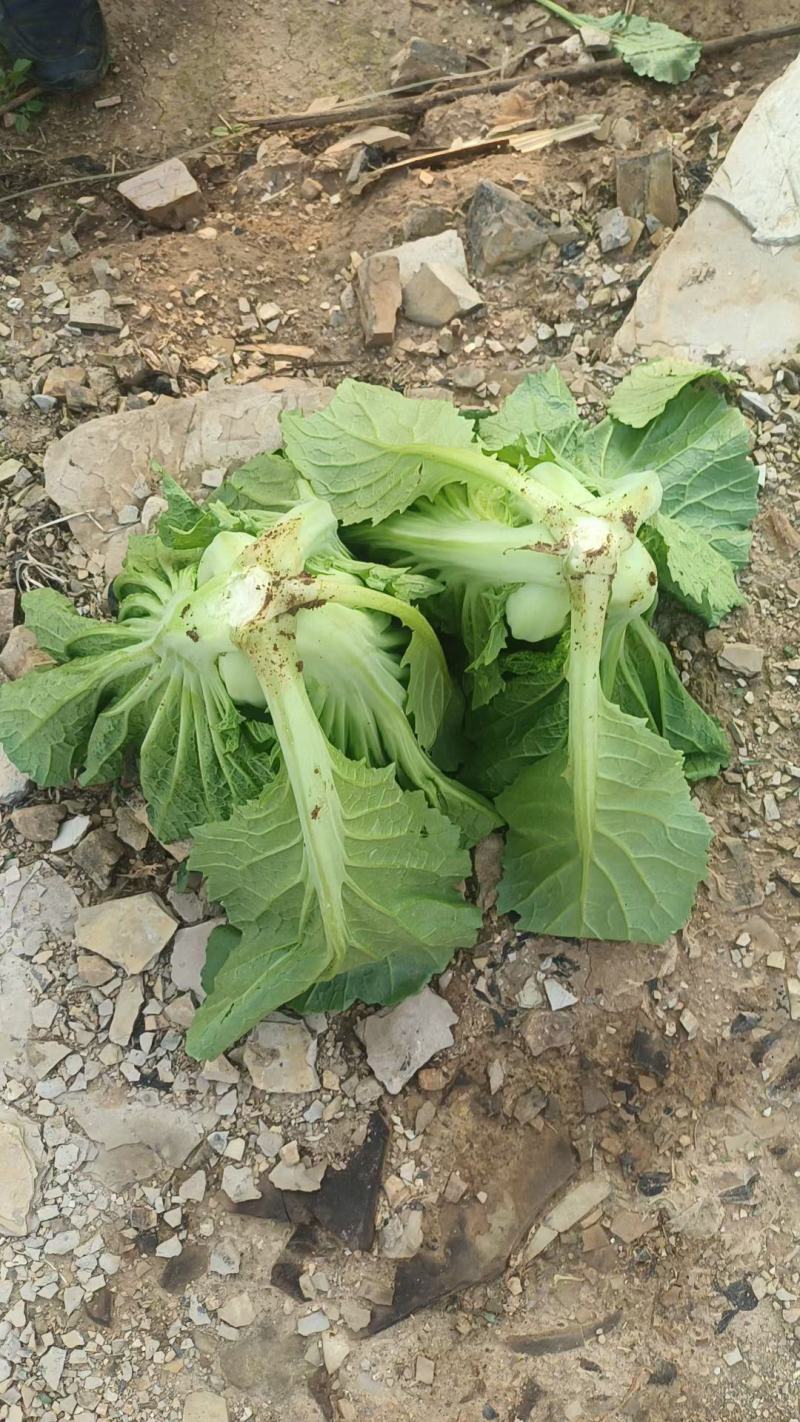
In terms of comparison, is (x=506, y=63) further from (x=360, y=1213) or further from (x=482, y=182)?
(x=360, y=1213)

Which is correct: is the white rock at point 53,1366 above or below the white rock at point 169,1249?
below

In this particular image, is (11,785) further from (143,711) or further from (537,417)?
(537,417)

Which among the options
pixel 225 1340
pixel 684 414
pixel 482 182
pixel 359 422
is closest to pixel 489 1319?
pixel 225 1340

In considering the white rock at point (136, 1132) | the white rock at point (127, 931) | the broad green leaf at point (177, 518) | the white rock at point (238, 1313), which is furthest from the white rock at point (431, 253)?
the white rock at point (238, 1313)

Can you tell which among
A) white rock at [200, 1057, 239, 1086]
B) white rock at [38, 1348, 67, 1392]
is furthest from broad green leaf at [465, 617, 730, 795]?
white rock at [38, 1348, 67, 1392]

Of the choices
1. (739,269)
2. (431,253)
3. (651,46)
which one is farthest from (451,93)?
(739,269)

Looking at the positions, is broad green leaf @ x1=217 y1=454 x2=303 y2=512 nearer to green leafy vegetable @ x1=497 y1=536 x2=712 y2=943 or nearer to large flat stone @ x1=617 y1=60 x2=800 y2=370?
green leafy vegetable @ x1=497 y1=536 x2=712 y2=943

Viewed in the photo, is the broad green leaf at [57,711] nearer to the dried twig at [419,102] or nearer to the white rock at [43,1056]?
the white rock at [43,1056]
